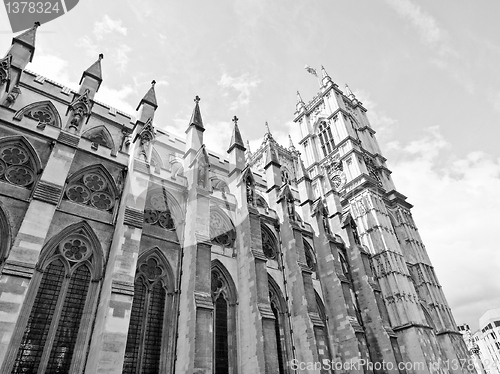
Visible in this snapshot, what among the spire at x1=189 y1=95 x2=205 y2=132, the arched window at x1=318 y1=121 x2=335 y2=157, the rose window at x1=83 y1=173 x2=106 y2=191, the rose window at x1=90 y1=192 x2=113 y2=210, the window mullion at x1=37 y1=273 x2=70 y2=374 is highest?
the arched window at x1=318 y1=121 x2=335 y2=157

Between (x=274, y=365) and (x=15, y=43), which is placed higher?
(x=15, y=43)

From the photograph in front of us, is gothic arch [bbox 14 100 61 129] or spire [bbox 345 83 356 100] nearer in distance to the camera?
gothic arch [bbox 14 100 61 129]

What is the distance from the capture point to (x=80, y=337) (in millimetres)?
11023

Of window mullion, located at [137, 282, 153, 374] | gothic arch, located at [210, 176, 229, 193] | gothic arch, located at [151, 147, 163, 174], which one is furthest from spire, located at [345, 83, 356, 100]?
window mullion, located at [137, 282, 153, 374]

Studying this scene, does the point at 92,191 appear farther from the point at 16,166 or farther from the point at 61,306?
the point at 61,306

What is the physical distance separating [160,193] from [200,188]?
6.68ft

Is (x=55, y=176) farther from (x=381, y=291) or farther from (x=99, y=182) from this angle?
(x=381, y=291)

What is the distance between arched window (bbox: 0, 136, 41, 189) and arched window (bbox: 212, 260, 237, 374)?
8.38 m

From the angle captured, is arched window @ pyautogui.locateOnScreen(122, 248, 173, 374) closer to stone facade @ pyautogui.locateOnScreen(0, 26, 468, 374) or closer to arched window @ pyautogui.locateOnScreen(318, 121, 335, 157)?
stone facade @ pyautogui.locateOnScreen(0, 26, 468, 374)

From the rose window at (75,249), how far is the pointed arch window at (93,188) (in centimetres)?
167

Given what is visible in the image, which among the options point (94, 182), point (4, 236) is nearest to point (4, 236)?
point (4, 236)

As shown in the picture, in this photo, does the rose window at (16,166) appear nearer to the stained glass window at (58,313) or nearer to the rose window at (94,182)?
the rose window at (94,182)

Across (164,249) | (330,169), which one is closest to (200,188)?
(164,249)

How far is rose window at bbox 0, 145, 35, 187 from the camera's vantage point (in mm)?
12305
